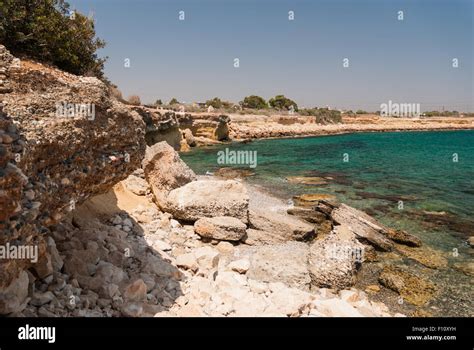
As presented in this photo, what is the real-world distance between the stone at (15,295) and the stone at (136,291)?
1750mm

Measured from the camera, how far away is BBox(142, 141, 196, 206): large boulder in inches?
485

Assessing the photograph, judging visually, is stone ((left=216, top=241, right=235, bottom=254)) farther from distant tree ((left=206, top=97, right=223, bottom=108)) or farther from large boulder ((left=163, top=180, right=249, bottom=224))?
distant tree ((left=206, top=97, right=223, bottom=108))

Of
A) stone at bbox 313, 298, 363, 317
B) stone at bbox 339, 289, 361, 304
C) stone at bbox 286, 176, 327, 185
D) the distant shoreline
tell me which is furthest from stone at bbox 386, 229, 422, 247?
the distant shoreline

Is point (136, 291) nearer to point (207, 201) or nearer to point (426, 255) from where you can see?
point (207, 201)

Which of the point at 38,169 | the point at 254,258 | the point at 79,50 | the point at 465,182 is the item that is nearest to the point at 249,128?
the point at 465,182

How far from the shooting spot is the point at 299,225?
1218cm

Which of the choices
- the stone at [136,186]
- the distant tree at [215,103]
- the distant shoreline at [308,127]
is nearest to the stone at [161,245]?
the stone at [136,186]

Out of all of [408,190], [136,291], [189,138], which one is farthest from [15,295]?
[189,138]

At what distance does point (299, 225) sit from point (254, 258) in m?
3.41

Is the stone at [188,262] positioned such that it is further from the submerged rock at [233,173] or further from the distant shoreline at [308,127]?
the distant shoreline at [308,127]

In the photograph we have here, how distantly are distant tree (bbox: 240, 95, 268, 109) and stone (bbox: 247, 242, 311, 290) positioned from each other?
4022 inches

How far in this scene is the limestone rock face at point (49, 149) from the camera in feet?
12.8

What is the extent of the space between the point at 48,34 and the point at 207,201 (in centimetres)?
808
